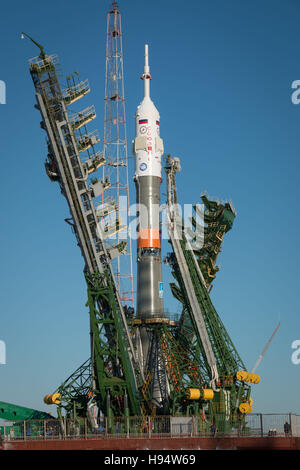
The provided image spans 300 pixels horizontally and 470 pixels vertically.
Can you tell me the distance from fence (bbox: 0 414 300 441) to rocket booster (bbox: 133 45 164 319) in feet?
51.4

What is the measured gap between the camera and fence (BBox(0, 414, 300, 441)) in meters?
60.2

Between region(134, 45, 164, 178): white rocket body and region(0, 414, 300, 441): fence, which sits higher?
region(134, 45, 164, 178): white rocket body

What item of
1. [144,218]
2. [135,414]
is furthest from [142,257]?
[135,414]

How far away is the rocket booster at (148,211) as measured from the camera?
269ft

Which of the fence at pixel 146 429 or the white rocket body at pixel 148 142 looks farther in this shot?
the white rocket body at pixel 148 142

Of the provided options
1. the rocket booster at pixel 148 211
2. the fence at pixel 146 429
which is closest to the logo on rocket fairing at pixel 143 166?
the rocket booster at pixel 148 211

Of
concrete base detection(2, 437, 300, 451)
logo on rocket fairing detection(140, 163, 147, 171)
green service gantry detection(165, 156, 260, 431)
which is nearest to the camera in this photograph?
concrete base detection(2, 437, 300, 451)

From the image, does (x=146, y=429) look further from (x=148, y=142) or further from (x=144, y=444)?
(x=148, y=142)

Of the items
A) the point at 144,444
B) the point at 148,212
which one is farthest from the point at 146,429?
the point at 148,212

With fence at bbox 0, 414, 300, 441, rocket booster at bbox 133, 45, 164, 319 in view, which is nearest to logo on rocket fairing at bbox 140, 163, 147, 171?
rocket booster at bbox 133, 45, 164, 319

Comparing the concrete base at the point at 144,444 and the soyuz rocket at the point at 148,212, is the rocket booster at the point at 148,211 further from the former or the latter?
the concrete base at the point at 144,444

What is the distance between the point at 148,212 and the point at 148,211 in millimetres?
121

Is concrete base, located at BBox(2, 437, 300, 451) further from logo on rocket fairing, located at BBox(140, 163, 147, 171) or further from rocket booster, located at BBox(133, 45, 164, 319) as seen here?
logo on rocket fairing, located at BBox(140, 163, 147, 171)

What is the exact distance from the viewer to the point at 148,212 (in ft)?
272
